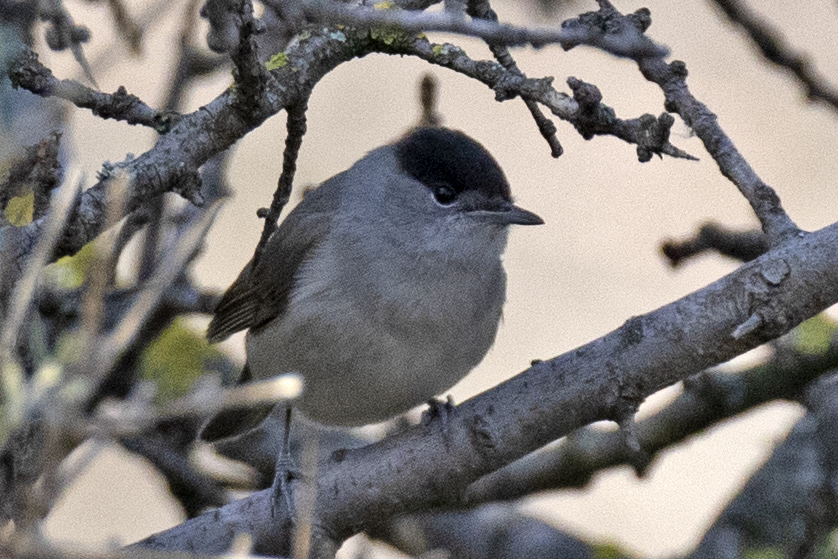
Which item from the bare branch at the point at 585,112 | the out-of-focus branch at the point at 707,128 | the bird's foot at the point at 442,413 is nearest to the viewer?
the bare branch at the point at 585,112

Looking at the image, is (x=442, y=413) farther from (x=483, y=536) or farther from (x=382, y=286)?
(x=483, y=536)

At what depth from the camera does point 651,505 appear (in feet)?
19.3

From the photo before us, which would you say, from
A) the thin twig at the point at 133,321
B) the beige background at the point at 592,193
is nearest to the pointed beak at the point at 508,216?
the beige background at the point at 592,193

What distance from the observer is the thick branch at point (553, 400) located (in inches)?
98.0

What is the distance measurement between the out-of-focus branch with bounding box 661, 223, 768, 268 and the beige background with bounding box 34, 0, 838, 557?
2.39 metres

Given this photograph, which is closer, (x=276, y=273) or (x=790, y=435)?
(x=790, y=435)

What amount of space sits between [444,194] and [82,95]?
5.63 feet

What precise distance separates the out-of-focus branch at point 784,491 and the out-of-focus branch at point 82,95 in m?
2.07

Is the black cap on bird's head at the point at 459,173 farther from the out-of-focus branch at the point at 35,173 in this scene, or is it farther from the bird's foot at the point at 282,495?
the out-of-focus branch at the point at 35,173

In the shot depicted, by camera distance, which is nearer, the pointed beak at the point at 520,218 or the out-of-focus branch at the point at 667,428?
the out-of-focus branch at the point at 667,428

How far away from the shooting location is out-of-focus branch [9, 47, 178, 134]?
8.22 feet

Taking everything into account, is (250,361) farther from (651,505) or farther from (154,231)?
(651,505)

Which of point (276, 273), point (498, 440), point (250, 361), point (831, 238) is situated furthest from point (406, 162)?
point (831, 238)

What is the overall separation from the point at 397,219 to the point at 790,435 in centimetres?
150
